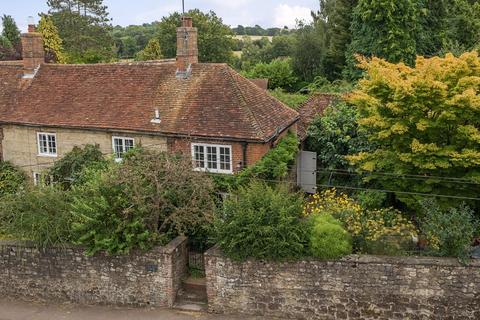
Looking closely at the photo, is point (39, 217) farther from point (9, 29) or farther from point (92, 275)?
point (9, 29)

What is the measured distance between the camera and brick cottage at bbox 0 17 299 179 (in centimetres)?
2217

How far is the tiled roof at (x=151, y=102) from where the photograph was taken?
2247 cm

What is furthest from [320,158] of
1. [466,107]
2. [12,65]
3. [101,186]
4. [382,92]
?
[12,65]

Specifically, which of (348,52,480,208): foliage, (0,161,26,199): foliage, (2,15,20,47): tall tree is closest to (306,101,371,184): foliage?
(348,52,480,208): foliage

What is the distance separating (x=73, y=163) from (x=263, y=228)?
39.1 feet

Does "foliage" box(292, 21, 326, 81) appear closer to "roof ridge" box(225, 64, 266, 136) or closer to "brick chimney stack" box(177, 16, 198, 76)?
"brick chimney stack" box(177, 16, 198, 76)

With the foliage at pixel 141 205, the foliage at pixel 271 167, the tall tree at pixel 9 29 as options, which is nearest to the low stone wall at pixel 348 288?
the foliage at pixel 141 205

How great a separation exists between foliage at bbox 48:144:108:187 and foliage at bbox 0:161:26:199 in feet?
9.67

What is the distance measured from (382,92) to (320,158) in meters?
7.91

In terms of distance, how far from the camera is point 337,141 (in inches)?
972

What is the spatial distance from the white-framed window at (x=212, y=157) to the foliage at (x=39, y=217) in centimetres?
660

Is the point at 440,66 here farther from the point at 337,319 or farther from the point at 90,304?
the point at 90,304

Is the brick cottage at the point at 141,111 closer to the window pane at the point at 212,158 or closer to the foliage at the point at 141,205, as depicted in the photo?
the window pane at the point at 212,158

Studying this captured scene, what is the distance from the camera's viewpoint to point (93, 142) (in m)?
24.7
